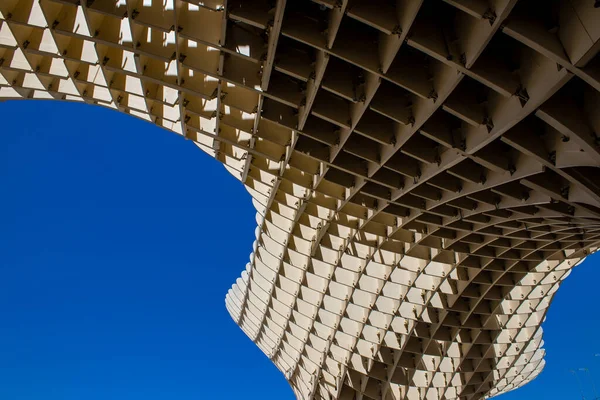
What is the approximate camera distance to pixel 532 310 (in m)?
45.2

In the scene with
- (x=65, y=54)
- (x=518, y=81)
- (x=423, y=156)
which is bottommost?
(x=518, y=81)

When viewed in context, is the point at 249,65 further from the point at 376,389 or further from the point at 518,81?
the point at 376,389

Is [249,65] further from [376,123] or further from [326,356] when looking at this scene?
[326,356]

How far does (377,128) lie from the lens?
2272 cm

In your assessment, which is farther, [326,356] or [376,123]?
[326,356]

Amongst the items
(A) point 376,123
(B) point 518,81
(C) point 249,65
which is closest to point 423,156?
(A) point 376,123

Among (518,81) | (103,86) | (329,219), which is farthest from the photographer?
(329,219)

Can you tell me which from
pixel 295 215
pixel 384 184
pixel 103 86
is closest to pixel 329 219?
pixel 295 215

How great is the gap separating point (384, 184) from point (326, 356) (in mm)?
25809

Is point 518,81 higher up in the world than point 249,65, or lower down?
lower down

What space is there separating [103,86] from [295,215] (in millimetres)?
14316

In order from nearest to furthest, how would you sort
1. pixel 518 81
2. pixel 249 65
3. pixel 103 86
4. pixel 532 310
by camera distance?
pixel 518 81, pixel 249 65, pixel 103 86, pixel 532 310

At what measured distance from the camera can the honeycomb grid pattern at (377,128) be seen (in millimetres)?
16078

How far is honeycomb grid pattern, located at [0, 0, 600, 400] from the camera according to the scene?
16.1 metres
